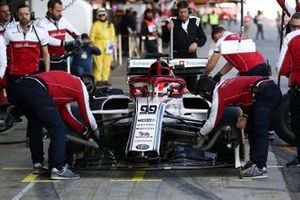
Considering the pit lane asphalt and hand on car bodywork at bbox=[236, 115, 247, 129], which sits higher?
hand on car bodywork at bbox=[236, 115, 247, 129]

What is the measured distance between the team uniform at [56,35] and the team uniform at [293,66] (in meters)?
3.87

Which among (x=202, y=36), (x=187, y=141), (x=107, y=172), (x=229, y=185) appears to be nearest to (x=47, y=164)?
(x=107, y=172)

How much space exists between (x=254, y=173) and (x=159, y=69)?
1866 mm

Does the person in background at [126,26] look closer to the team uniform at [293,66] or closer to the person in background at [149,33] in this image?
the person in background at [149,33]

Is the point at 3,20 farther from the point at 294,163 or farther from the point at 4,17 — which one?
the point at 294,163

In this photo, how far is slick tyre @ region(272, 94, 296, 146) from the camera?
1003 centimetres

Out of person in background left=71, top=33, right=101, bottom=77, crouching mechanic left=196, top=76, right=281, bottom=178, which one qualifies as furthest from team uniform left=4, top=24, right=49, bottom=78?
person in background left=71, top=33, right=101, bottom=77

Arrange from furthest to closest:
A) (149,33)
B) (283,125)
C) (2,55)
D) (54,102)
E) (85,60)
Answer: (149,33), (85,60), (283,125), (2,55), (54,102)

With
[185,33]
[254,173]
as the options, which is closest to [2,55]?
[185,33]

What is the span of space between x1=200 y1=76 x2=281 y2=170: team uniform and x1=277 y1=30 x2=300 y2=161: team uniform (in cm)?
22

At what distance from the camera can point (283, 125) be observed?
10.1 meters

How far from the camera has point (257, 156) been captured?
806 cm

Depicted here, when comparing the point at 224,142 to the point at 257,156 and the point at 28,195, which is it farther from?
the point at 28,195

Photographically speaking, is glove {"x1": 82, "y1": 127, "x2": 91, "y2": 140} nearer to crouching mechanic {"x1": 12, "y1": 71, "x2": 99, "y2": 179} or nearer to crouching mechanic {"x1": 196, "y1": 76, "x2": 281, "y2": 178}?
crouching mechanic {"x1": 12, "y1": 71, "x2": 99, "y2": 179}
